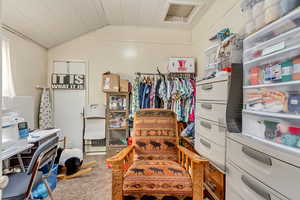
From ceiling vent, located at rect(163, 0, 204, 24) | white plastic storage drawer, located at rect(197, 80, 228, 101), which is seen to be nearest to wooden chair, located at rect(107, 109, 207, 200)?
white plastic storage drawer, located at rect(197, 80, 228, 101)

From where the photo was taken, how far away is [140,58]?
11.4 feet

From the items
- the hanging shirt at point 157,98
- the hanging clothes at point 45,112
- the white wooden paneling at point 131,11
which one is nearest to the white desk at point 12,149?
the hanging clothes at point 45,112

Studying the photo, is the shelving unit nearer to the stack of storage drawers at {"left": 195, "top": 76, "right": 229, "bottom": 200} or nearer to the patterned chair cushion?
the patterned chair cushion

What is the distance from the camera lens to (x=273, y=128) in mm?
1025

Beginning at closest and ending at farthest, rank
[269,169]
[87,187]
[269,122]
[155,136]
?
1. [269,169]
2. [269,122]
3. [155,136]
4. [87,187]

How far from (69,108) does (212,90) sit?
9.70 feet

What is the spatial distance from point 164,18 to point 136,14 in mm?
543

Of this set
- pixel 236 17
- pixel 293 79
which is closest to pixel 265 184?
pixel 293 79

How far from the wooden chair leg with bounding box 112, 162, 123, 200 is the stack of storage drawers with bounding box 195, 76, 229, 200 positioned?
31.9 inches

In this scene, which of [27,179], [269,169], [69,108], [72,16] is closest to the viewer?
[269,169]

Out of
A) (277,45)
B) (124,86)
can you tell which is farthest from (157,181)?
(124,86)

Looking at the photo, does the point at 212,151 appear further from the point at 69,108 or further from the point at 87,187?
the point at 69,108

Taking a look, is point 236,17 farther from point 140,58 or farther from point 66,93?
point 66,93

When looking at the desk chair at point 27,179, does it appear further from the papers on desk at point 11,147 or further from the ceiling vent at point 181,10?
the ceiling vent at point 181,10
